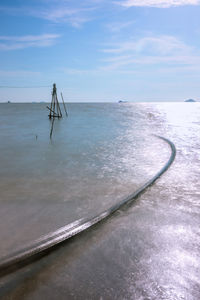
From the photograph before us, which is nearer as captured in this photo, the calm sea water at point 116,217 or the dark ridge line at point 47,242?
the calm sea water at point 116,217

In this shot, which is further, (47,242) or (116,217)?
(116,217)

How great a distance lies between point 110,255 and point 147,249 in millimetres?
617

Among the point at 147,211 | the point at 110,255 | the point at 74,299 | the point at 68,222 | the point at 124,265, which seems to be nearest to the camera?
the point at 74,299

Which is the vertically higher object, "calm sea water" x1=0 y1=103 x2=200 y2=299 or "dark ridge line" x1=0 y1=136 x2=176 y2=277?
"dark ridge line" x1=0 y1=136 x2=176 y2=277

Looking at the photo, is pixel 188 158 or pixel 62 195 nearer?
pixel 62 195

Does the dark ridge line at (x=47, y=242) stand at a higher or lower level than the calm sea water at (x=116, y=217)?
higher

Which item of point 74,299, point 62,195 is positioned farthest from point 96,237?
point 62,195

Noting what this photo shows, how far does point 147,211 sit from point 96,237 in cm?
153

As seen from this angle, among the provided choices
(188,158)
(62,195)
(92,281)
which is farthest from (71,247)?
(188,158)

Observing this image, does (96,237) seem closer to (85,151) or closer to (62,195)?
(62,195)

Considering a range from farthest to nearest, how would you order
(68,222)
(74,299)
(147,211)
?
(147,211) → (68,222) → (74,299)

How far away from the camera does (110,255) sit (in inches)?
143

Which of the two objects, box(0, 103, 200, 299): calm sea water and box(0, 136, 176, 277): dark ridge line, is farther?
box(0, 136, 176, 277): dark ridge line

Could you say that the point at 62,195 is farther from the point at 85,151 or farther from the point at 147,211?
the point at 85,151
